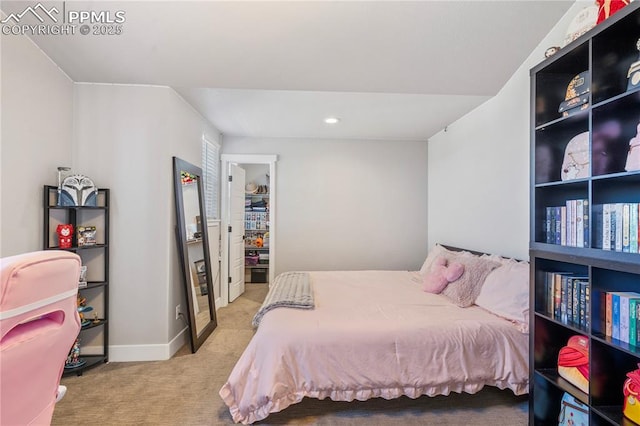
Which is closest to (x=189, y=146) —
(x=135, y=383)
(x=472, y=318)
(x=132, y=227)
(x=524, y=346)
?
(x=132, y=227)

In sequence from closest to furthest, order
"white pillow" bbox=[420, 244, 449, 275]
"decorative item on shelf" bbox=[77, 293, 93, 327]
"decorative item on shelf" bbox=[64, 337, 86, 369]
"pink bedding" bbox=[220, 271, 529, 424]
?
"pink bedding" bbox=[220, 271, 529, 424], "decorative item on shelf" bbox=[64, 337, 86, 369], "decorative item on shelf" bbox=[77, 293, 93, 327], "white pillow" bbox=[420, 244, 449, 275]

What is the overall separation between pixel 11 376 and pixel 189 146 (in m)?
2.80

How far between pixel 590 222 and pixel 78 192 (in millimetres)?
3260

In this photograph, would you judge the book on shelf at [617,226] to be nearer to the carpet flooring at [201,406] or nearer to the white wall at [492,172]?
the white wall at [492,172]

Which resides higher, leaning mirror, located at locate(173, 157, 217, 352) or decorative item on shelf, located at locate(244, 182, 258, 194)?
decorative item on shelf, located at locate(244, 182, 258, 194)

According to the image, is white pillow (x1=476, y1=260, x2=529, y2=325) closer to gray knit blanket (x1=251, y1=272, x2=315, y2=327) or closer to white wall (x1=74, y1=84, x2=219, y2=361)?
gray knit blanket (x1=251, y1=272, x2=315, y2=327)

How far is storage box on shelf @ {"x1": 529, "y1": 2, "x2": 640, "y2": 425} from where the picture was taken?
129 cm

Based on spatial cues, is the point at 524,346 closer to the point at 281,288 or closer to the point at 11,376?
the point at 281,288

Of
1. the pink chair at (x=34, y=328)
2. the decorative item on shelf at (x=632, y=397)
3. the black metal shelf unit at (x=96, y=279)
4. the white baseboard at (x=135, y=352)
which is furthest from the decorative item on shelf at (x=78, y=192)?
the decorative item on shelf at (x=632, y=397)

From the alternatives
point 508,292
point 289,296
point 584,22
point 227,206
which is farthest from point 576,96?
point 227,206

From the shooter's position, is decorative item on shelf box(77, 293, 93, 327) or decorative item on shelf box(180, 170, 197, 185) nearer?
decorative item on shelf box(77, 293, 93, 327)

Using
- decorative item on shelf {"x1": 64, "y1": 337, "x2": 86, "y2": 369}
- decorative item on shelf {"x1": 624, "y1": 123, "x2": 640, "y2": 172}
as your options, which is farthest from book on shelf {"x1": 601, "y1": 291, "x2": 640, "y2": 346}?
decorative item on shelf {"x1": 64, "y1": 337, "x2": 86, "y2": 369}

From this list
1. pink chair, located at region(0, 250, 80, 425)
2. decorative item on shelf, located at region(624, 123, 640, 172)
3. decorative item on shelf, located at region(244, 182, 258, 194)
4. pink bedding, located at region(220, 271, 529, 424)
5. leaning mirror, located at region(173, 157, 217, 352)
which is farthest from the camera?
decorative item on shelf, located at region(244, 182, 258, 194)

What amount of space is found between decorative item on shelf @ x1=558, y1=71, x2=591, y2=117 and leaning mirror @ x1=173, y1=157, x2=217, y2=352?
2.86 metres
